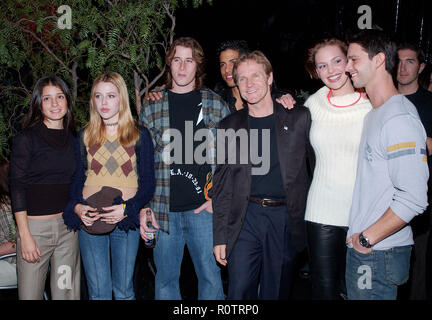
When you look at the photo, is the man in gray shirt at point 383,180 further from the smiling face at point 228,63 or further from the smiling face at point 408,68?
the smiling face at point 408,68

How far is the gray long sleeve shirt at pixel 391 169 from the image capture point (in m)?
1.85

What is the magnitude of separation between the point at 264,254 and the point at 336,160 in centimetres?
80

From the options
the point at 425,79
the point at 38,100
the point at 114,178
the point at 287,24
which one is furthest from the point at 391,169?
the point at 287,24

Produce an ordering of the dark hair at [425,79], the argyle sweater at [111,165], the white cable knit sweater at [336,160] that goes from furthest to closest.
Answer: the dark hair at [425,79] < the argyle sweater at [111,165] < the white cable knit sweater at [336,160]

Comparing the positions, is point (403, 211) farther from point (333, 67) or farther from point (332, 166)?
point (333, 67)

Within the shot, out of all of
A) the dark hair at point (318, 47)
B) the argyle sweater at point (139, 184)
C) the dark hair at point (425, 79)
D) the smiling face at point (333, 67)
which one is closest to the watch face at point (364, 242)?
the smiling face at point (333, 67)

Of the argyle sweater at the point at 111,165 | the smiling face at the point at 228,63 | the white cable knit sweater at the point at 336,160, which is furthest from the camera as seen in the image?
the smiling face at the point at 228,63

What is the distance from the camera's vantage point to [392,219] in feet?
6.31

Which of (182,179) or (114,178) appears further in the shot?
(182,179)

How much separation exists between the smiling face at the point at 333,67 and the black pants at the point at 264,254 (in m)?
0.90

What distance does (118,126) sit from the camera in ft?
8.92

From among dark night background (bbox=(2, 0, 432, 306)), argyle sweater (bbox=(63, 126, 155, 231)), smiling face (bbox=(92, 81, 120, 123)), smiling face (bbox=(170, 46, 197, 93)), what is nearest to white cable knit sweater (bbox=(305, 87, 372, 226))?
smiling face (bbox=(170, 46, 197, 93))

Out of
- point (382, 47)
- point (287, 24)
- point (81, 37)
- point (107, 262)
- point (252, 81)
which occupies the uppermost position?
point (287, 24)

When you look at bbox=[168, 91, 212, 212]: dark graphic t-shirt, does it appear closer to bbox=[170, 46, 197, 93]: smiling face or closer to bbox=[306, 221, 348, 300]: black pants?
bbox=[170, 46, 197, 93]: smiling face
